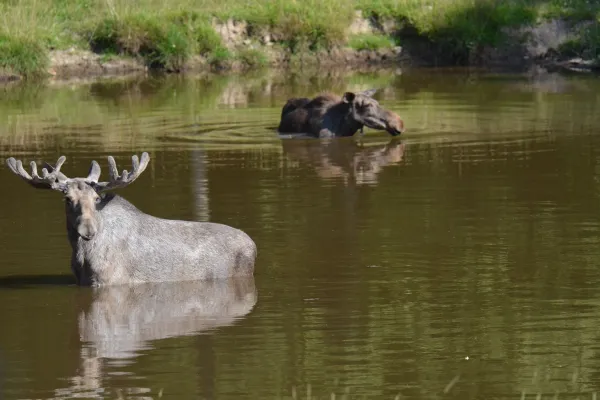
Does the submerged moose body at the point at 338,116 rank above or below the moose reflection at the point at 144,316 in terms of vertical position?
above

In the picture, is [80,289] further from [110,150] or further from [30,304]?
[110,150]

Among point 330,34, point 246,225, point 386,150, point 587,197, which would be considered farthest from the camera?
point 330,34

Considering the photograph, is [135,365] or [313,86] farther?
[313,86]

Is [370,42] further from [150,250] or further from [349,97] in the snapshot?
[150,250]

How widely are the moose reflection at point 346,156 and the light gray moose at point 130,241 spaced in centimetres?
535

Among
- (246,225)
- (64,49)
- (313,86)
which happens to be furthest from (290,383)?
(64,49)

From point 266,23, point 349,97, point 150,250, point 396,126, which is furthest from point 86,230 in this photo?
point 266,23

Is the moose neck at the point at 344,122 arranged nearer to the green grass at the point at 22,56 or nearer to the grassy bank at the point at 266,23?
the green grass at the point at 22,56

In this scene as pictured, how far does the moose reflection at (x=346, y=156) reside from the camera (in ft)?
63.1

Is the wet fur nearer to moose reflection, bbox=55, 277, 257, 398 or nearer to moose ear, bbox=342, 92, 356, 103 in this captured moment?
moose reflection, bbox=55, 277, 257, 398

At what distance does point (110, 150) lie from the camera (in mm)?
21625

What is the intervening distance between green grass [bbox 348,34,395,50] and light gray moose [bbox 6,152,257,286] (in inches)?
876

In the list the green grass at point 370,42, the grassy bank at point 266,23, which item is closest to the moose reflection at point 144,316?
the grassy bank at point 266,23

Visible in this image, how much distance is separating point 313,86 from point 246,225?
15684mm
